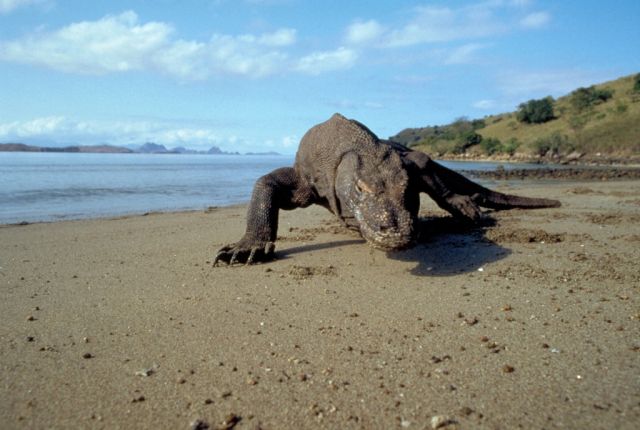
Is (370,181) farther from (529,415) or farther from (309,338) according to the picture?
(529,415)

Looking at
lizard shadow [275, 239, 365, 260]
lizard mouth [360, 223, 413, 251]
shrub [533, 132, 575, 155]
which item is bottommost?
lizard shadow [275, 239, 365, 260]

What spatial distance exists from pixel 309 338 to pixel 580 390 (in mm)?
1615

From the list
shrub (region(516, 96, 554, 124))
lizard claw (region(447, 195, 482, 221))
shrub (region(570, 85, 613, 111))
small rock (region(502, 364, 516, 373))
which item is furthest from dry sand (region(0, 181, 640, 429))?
shrub (region(516, 96, 554, 124))

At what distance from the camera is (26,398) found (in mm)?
2422

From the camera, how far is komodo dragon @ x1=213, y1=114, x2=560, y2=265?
4.57 m

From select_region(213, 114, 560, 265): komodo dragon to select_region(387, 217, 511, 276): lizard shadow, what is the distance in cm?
32

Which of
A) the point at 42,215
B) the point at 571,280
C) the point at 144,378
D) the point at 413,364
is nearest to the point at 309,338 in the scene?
the point at 413,364

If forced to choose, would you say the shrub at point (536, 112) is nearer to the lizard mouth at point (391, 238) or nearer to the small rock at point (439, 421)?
the lizard mouth at point (391, 238)

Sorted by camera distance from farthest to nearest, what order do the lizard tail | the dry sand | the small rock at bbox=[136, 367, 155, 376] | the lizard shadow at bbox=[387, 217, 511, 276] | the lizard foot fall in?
the lizard tail < the lizard foot < the lizard shadow at bbox=[387, 217, 511, 276] < the small rock at bbox=[136, 367, 155, 376] < the dry sand

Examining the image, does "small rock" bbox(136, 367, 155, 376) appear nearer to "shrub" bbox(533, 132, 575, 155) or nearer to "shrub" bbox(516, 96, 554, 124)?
"shrub" bbox(533, 132, 575, 155)

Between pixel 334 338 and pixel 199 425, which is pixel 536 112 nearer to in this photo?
pixel 334 338

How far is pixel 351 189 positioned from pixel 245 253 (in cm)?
153

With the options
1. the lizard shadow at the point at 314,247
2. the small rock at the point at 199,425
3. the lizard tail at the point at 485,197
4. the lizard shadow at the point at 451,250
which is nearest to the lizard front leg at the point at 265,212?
the lizard shadow at the point at 314,247

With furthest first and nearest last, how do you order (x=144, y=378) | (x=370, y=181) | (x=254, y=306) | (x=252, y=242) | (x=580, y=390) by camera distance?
(x=252, y=242), (x=370, y=181), (x=254, y=306), (x=144, y=378), (x=580, y=390)
